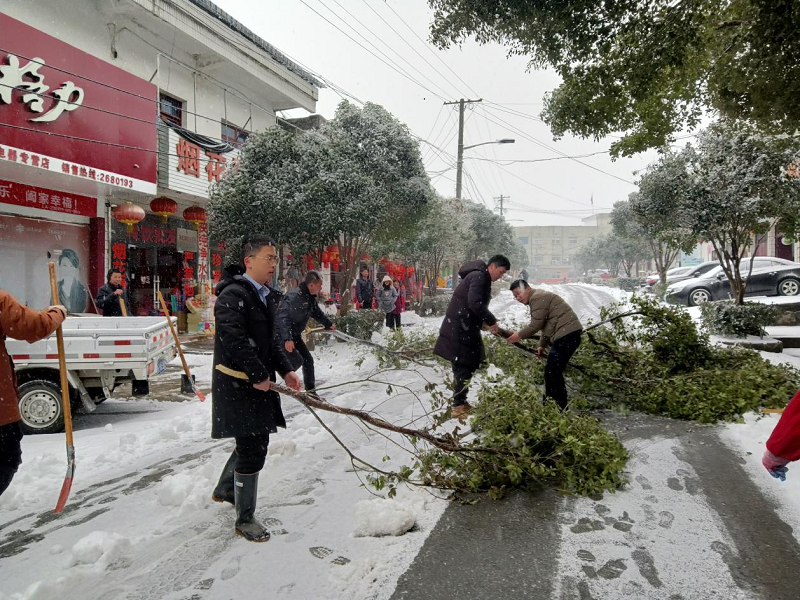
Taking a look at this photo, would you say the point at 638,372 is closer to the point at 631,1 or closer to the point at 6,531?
the point at 631,1

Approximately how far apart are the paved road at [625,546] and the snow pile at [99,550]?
1698 mm

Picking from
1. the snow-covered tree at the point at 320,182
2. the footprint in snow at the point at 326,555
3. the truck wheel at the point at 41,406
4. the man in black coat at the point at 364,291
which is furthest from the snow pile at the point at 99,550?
the man in black coat at the point at 364,291

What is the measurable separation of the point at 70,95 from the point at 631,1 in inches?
383

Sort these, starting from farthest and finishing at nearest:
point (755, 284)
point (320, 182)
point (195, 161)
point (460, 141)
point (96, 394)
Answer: point (460, 141) → point (755, 284) → point (195, 161) → point (320, 182) → point (96, 394)

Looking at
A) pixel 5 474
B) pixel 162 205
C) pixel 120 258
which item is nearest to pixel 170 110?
pixel 162 205

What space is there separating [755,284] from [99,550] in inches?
813

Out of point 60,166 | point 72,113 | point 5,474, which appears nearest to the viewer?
point 5,474

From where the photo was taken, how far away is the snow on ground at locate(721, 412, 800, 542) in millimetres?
3652

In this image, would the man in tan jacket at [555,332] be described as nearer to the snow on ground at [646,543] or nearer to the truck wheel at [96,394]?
the snow on ground at [646,543]

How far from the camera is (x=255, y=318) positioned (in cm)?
335

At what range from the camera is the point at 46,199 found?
1111cm

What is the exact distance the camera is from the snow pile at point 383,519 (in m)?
3.34

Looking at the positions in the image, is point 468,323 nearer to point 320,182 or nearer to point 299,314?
point 299,314

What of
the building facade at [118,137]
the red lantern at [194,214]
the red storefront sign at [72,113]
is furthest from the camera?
the red lantern at [194,214]
